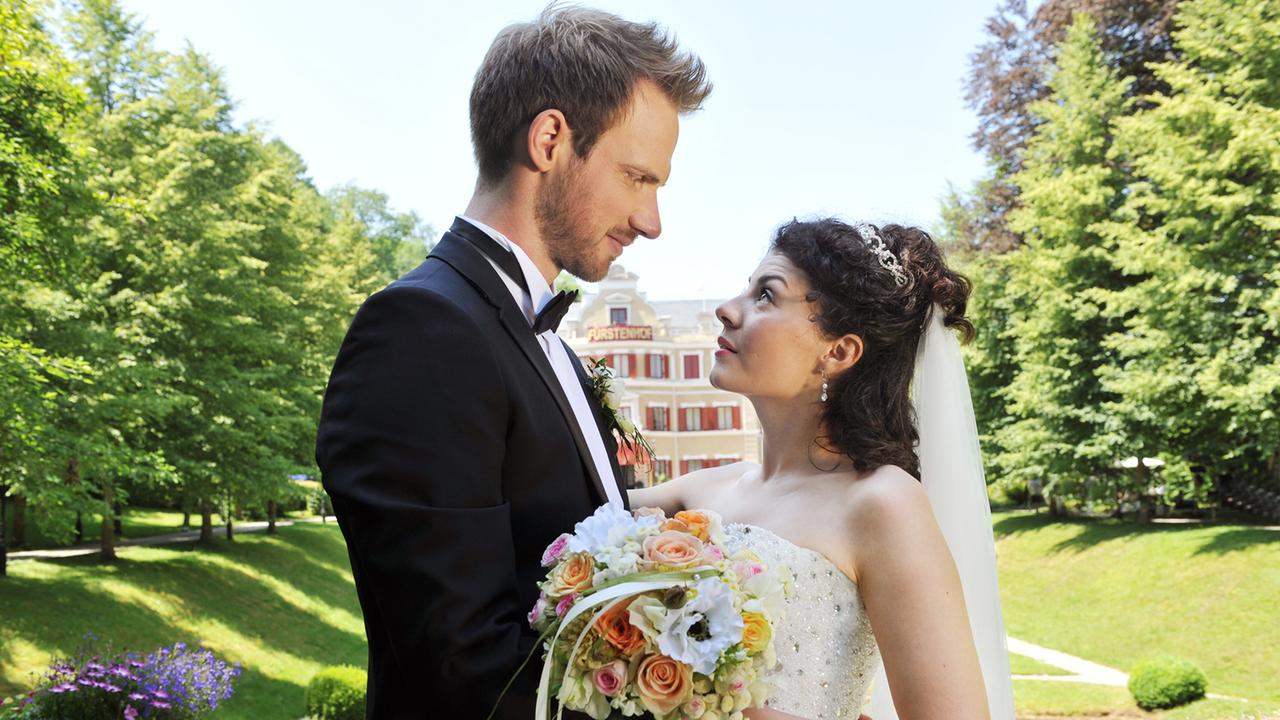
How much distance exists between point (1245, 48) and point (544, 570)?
23.3m

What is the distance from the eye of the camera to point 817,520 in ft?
10.5

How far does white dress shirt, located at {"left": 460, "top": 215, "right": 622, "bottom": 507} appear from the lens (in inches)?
99.0

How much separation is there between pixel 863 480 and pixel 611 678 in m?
1.41

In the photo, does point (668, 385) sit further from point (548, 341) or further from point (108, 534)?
point (548, 341)

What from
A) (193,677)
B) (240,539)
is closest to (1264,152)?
(193,677)

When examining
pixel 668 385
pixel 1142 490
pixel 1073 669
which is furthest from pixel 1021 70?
pixel 668 385

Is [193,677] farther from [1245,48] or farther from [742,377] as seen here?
[1245,48]

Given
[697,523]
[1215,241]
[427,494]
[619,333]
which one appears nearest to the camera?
[427,494]

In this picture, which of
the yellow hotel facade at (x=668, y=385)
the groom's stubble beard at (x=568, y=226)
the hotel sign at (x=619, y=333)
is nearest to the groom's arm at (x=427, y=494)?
the groom's stubble beard at (x=568, y=226)

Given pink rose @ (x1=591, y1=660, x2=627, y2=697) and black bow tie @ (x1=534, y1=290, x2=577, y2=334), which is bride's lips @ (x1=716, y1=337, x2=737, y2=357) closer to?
black bow tie @ (x1=534, y1=290, x2=577, y2=334)

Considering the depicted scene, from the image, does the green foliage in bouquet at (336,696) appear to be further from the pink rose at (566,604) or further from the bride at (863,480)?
the pink rose at (566,604)

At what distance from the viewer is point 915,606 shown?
283 cm

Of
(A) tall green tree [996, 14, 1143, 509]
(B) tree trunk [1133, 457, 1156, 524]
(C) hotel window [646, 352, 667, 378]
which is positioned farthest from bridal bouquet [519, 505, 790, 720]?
(C) hotel window [646, 352, 667, 378]

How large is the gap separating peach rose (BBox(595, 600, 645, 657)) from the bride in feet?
2.88
